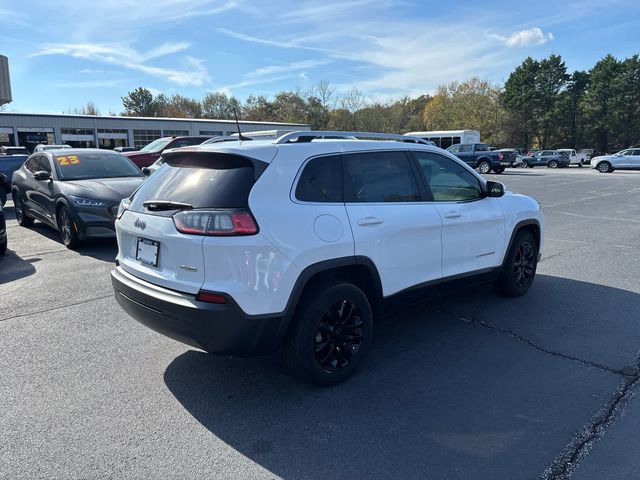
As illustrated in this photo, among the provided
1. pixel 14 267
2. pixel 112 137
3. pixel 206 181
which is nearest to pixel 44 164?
pixel 14 267

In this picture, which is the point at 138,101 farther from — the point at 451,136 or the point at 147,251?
the point at 147,251

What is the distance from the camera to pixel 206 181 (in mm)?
3207

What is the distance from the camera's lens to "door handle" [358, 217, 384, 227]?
346 cm

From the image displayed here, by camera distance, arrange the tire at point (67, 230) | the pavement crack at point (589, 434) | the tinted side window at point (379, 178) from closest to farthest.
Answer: the pavement crack at point (589, 434) < the tinted side window at point (379, 178) < the tire at point (67, 230)

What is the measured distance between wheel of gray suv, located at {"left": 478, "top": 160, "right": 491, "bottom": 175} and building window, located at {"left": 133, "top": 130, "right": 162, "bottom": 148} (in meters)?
32.8

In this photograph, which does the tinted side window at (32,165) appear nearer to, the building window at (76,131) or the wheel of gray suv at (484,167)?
the wheel of gray suv at (484,167)

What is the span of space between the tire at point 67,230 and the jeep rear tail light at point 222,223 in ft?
18.0

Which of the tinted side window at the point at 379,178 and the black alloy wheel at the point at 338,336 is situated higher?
the tinted side window at the point at 379,178

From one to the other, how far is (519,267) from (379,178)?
2.48 m

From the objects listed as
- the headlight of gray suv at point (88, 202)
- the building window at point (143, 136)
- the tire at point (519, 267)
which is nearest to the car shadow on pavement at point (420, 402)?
the tire at point (519, 267)

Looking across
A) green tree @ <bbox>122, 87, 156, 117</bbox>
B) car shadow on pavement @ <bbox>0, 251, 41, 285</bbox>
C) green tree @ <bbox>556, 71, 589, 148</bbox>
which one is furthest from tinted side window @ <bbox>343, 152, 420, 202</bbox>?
green tree @ <bbox>122, 87, 156, 117</bbox>

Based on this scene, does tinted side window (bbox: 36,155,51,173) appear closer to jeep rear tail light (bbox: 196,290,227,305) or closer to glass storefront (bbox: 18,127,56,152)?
jeep rear tail light (bbox: 196,290,227,305)

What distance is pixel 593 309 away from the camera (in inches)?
197

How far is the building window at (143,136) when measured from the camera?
47.2 m
